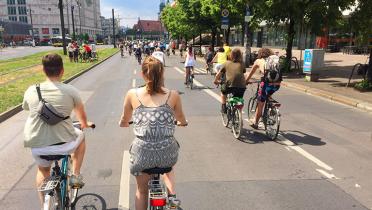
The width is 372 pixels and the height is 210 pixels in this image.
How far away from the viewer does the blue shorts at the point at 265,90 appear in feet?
25.9

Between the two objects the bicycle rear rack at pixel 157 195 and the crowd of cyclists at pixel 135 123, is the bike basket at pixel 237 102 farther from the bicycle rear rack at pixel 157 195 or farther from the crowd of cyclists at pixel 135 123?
the bicycle rear rack at pixel 157 195

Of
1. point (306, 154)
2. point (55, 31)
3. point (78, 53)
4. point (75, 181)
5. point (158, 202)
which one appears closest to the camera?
point (158, 202)

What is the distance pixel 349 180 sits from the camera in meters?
5.61

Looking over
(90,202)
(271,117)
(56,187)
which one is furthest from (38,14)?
(56,187)

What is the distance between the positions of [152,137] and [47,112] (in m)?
1.08

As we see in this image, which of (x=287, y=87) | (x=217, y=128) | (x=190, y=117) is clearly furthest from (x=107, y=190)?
(x=287, y=87)

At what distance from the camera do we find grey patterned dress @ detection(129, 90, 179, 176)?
3.09m

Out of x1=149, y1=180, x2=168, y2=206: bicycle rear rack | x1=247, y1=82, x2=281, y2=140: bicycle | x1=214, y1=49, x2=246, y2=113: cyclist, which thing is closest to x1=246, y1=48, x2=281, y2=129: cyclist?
x1=247, y1=82, x2=281, y2=140: bicycle

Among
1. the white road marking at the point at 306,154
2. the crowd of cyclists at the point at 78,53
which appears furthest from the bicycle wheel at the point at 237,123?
the crowd of cyclists at the point at 78,53

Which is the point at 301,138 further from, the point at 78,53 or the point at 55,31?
the point at 55,31

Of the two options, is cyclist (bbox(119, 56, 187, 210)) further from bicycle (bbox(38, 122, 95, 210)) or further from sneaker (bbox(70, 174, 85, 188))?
sneaker (bbox(70, 174, 85, 188))

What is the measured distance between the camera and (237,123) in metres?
7.89

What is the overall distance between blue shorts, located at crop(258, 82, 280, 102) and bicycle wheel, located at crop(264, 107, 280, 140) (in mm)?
271

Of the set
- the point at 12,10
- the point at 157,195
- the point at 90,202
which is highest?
the point at 12,10
